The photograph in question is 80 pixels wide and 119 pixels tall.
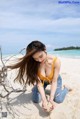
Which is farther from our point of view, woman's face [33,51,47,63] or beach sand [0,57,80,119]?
beach sand [0,57,80,119]

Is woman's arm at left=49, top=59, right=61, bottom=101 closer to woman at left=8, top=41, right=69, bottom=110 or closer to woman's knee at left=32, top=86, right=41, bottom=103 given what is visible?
woman at left=8, top=41, right=69, bottom=110

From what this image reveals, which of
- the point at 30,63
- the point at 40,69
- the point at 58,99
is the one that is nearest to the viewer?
the point at 30,63

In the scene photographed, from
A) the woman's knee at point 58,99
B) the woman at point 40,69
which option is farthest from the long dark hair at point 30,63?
the woman's knee at point 58,99

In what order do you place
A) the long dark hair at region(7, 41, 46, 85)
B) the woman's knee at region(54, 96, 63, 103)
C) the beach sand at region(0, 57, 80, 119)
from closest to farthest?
the long dark hair at region(7, 41, 46, 85), the beach sand at region(0, 57, 80, 119), the woman's knee at region(54, 96, 63, 103)

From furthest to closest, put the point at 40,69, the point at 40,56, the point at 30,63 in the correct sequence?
the point at 40,69 → the point at 30,63 → the point at 40,56

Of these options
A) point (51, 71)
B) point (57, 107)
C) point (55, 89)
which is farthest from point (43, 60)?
point (57, 107)

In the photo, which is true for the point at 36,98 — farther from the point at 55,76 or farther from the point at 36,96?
the point at 55,76

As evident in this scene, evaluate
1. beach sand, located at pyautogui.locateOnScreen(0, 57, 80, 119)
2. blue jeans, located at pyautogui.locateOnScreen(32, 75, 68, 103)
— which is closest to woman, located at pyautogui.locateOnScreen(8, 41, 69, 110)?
blue jeans, located at pyautogui.locateOnScreen(32, 75, 68, 103)

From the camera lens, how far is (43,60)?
3.86 meters

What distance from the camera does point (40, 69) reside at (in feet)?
13.0

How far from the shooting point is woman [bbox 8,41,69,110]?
3613mm

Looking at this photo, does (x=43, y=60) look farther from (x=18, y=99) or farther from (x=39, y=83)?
(x=18, y=99)

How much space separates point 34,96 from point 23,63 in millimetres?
672

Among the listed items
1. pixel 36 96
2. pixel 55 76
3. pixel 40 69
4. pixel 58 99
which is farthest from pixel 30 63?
pixel 58 99
